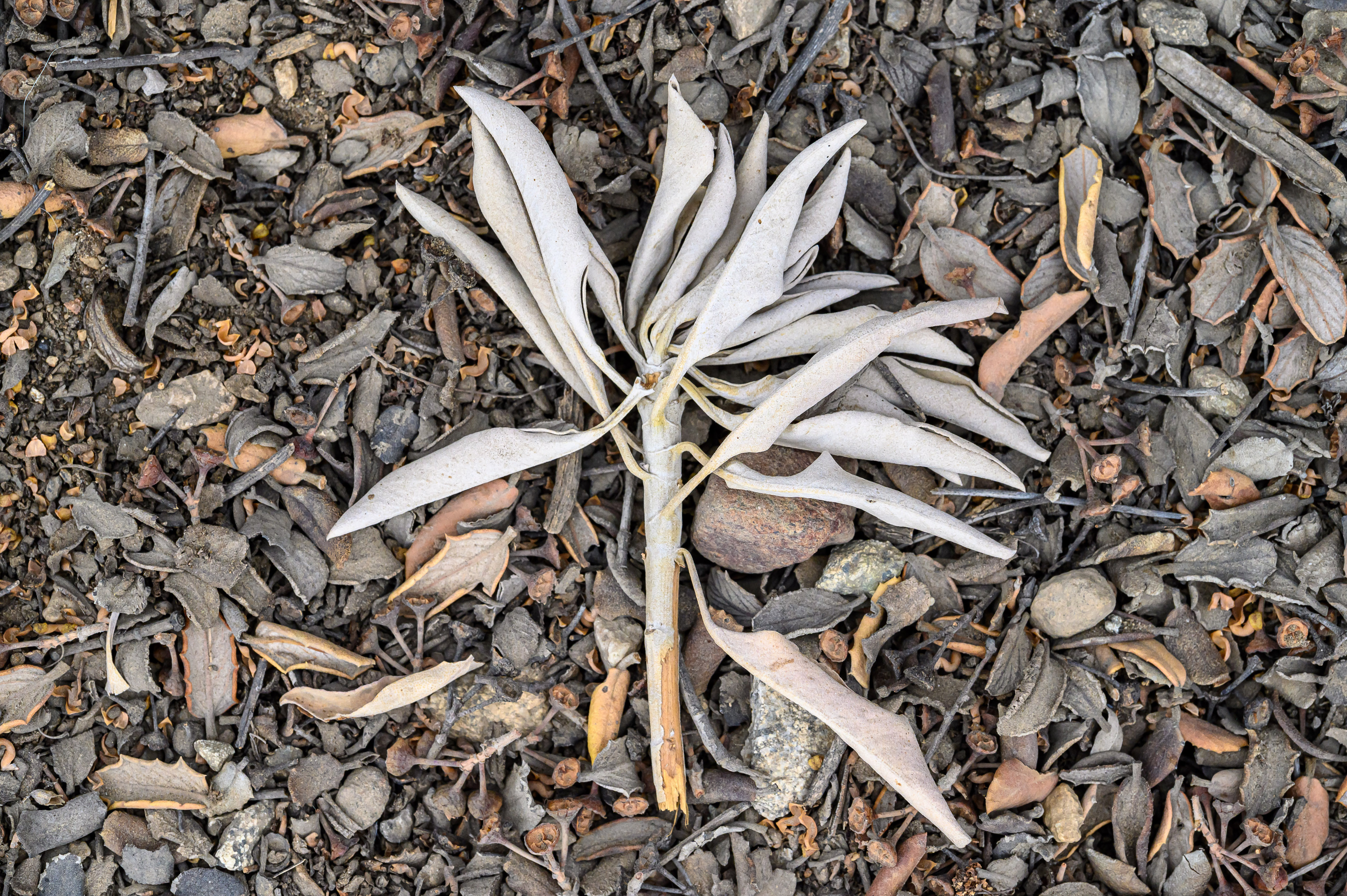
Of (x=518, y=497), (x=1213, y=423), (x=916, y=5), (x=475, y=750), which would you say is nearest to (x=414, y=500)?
(x=518, y=497)

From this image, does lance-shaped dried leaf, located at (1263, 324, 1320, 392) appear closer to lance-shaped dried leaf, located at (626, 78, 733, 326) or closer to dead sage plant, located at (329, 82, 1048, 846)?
dead sage plant, located at (329, 82, 1048, 846)

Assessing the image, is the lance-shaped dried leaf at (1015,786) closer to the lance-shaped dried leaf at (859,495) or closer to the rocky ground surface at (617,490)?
Result: the rocky ground surface at (617,490)

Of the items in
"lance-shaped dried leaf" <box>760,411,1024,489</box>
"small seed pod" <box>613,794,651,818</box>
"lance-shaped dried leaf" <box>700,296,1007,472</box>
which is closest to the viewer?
"lance-shaped dried leaf" <box>700,296,1007,472</box>

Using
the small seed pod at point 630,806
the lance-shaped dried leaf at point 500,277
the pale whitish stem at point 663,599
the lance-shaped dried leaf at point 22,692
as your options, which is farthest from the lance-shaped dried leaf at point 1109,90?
the lance-shaped dried leaf at point 22,692

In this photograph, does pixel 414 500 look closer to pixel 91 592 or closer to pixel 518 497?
pixel 518 497

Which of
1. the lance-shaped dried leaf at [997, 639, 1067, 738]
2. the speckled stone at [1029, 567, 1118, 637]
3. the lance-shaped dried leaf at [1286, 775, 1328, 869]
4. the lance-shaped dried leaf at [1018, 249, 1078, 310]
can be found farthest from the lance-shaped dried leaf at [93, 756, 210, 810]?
the lance-shaped dried leaf at [1286, 775, 1328, 869]

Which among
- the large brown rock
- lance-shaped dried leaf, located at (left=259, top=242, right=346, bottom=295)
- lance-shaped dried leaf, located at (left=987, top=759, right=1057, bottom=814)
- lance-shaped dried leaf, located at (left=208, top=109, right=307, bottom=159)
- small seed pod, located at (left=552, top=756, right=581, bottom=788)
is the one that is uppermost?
lance-shaped dried leaf, located at (left=208, top=109, right=307, bottom=159)
